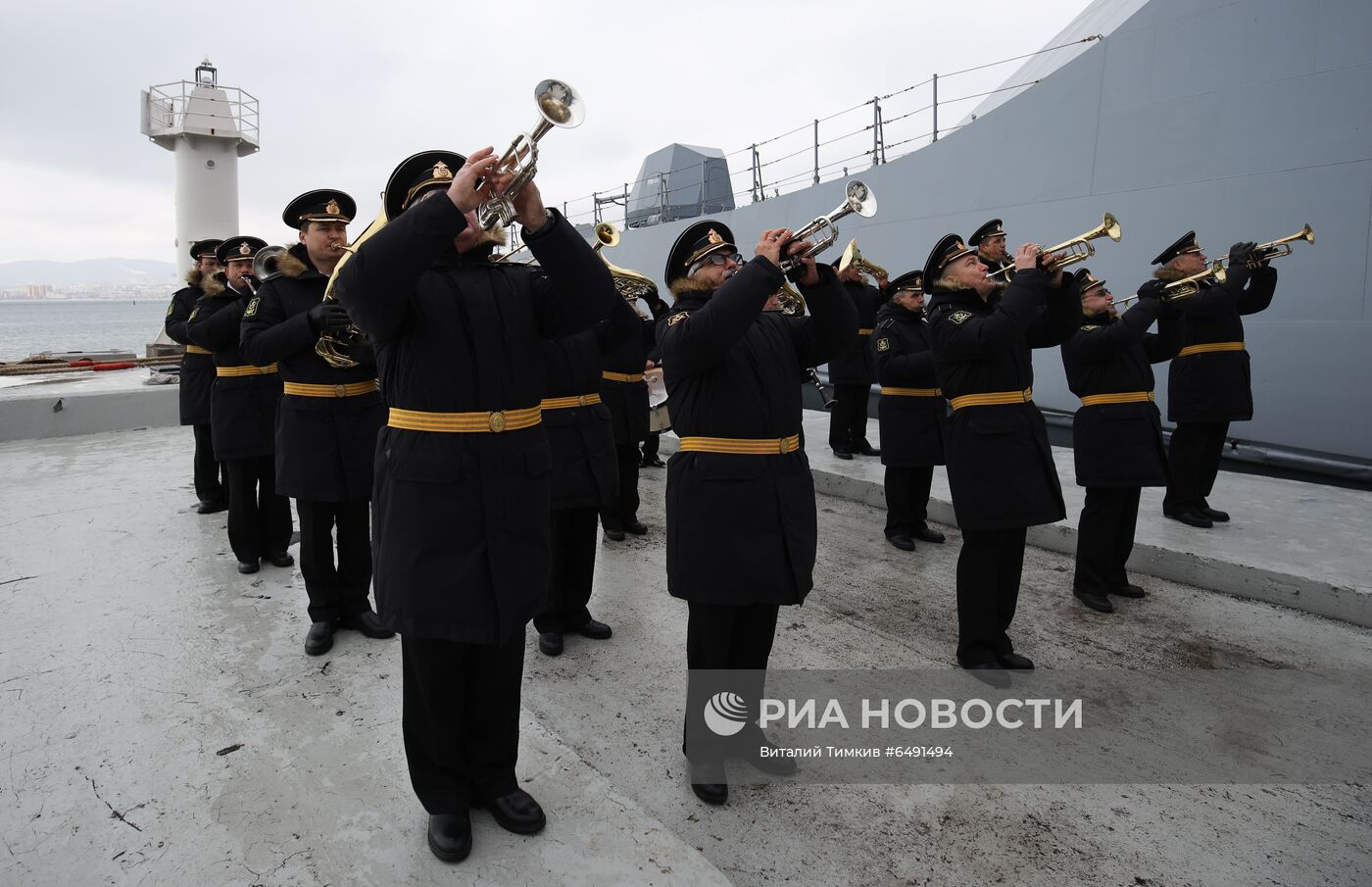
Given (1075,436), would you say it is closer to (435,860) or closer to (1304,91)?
(435,860)

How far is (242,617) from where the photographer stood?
13.0 feet

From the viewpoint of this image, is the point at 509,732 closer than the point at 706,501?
Yes

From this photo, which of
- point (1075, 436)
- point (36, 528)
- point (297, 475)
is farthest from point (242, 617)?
point (1075, 436)

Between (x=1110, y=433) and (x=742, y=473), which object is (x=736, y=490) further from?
(x=1110, y=433)

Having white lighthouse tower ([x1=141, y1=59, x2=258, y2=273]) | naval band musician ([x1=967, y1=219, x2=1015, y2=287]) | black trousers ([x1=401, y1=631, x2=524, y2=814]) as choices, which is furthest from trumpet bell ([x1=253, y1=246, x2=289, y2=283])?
white lighthouse tower ([x1=141, y1=59, x2=258, y2=273])

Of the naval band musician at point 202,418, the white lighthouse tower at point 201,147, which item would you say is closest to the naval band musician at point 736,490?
the naval band musician at point 202,418

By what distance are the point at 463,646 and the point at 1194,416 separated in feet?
17.4

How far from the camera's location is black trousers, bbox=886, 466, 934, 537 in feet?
18.4

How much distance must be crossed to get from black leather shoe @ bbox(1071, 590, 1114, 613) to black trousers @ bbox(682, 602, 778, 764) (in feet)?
8.10

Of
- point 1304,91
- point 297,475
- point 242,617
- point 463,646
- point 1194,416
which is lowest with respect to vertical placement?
point 242,617

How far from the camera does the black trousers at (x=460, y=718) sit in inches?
88.7

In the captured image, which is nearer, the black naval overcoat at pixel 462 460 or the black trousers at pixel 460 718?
the black naval overcoat at pixel 462 460

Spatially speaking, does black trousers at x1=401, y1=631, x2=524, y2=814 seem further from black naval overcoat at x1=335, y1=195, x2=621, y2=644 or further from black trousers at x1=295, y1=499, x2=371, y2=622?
black trousers at x1=295, y1=499, x2=371, y2=622

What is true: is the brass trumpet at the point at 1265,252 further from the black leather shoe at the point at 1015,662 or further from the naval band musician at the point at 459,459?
the naval band musician at the point at 459,459
